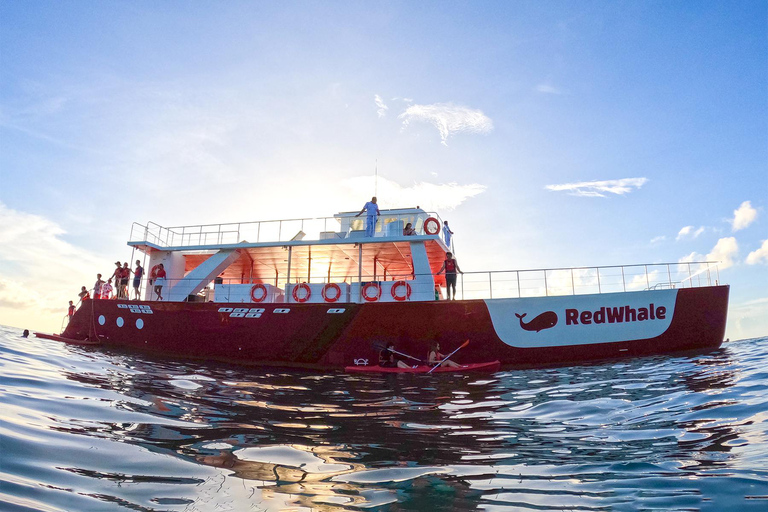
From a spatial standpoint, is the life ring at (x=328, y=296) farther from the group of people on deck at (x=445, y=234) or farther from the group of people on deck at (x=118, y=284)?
the group of people on deck at (x=118, y=284)

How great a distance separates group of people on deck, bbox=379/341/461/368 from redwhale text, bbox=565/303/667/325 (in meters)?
3.40

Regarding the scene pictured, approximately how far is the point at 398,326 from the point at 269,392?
5.48 metres

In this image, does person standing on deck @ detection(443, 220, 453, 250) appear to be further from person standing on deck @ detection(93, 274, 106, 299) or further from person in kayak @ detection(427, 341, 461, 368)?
person standing on deck @ detection(93, 274, 106, 299)

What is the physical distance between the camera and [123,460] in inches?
117

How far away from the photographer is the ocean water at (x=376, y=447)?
2518 mm

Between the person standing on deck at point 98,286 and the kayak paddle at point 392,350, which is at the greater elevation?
the person standing on deck at point 98,286

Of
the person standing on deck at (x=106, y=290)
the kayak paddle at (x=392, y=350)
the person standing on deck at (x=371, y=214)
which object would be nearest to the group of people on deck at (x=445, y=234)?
the person standing on deck at (x=371, y=214)

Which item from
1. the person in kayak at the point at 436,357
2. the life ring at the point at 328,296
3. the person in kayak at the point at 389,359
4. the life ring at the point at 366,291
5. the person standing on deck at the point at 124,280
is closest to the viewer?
the person in kayak at the point at 436,357

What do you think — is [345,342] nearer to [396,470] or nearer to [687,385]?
[687,385]

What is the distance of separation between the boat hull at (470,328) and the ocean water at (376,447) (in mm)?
4759

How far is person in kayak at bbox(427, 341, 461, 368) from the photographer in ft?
39.0

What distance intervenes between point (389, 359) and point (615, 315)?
6.12 meters

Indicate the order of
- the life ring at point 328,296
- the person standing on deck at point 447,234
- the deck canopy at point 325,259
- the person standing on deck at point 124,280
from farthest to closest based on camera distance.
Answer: the person standing on deck at point 124,280, the person standing on deck at point 447,234, the deck canopy at point 325,259, the life ring at point 328,296

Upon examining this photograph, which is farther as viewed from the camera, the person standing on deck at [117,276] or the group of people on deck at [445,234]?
the person standing on deck at [117,276]
